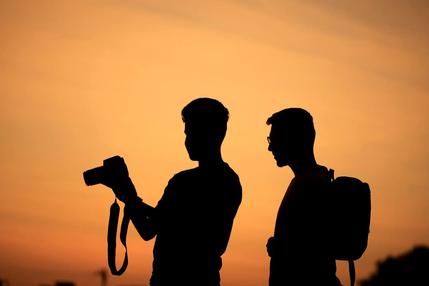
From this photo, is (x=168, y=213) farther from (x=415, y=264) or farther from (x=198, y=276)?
(x=415, y=264)

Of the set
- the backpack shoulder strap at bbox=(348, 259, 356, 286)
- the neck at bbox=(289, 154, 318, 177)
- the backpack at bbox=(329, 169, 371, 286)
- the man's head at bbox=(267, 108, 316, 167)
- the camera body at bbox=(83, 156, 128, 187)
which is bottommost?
the backpack shoulder strap at bbox=(348, 259, 356, 286)

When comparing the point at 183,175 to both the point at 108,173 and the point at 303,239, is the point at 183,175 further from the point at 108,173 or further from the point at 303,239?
the point at 303,239

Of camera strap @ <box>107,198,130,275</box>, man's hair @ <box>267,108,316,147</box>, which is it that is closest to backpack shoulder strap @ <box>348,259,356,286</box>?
man's hair @ <box>267,108,316,147</box>

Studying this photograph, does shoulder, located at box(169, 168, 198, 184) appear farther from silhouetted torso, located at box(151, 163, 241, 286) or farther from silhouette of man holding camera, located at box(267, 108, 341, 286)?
silhouette of man holding camera, located at box(267, 108, 341, 286)

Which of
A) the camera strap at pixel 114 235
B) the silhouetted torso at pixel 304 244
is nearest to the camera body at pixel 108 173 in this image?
the camera strap at pixel 114 235

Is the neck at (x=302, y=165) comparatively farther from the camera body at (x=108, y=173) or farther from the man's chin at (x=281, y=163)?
the camera body at (x=108, y=173)

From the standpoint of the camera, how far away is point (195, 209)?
5.93 metres

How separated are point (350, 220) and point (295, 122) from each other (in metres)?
0.92

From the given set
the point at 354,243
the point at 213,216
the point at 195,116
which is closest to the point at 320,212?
the point at 354,243

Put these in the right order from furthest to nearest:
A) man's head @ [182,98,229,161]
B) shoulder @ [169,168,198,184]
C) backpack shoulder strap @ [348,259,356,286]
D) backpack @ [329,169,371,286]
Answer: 1. man's head @ [182,98,229,161]
2. shoulder @ [169,168,198,184]
3. backpack shoulder strap @ [348,259,356,286]
4. backpack @ [329,169,371,286]

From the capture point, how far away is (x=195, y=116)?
6.08 m

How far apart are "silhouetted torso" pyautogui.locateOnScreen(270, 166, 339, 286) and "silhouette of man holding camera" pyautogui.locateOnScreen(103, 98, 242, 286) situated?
1.52 feet

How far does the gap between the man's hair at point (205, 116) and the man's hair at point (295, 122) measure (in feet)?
1.38

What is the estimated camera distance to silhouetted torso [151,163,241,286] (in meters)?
5.70
